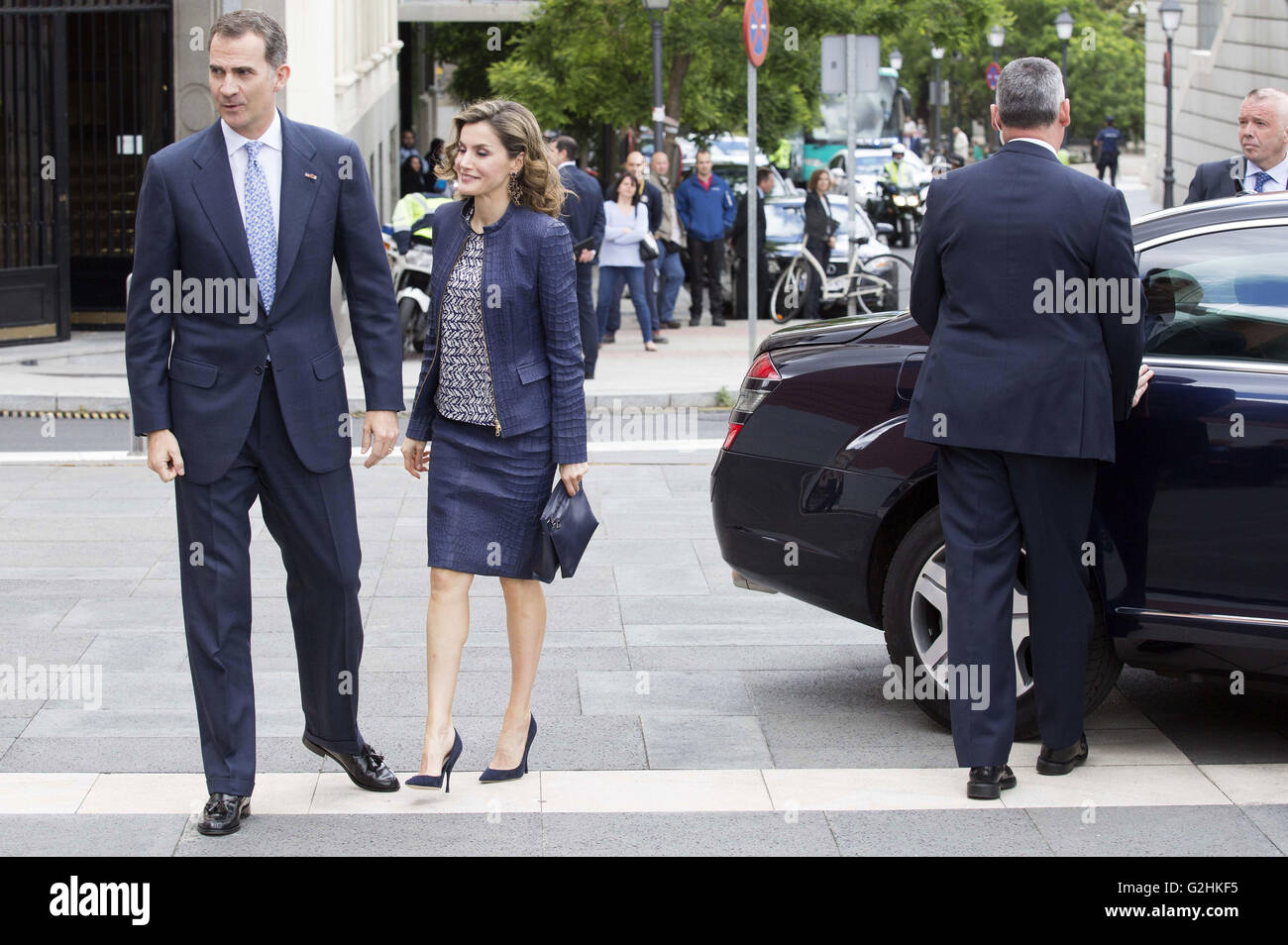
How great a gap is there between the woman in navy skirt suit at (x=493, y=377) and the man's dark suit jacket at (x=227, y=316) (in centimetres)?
23

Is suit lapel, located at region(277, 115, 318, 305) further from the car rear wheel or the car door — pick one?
the car door

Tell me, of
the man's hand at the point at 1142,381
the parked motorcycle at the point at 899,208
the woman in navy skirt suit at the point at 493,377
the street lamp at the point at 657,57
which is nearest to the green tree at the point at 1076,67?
the parked motorcycle at the point at 899,208

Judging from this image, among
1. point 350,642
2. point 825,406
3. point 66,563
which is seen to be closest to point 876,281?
point 66,563

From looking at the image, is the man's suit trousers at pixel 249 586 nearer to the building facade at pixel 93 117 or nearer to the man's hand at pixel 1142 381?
the man's hand at pixel 1142 381

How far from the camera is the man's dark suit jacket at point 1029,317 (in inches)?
188

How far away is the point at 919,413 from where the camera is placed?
500 cm

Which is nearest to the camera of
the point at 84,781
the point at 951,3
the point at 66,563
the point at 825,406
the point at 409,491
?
the point at 84,781

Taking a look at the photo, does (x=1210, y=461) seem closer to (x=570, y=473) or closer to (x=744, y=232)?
(x=570, y=473)

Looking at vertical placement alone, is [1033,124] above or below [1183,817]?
above

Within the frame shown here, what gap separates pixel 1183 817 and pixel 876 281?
46.1 ft

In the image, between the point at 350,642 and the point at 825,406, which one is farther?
the point at 825,406

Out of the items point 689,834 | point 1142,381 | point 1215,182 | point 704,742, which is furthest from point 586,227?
point 689,834

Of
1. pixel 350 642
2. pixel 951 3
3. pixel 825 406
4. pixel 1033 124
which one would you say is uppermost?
pixel 951 3
